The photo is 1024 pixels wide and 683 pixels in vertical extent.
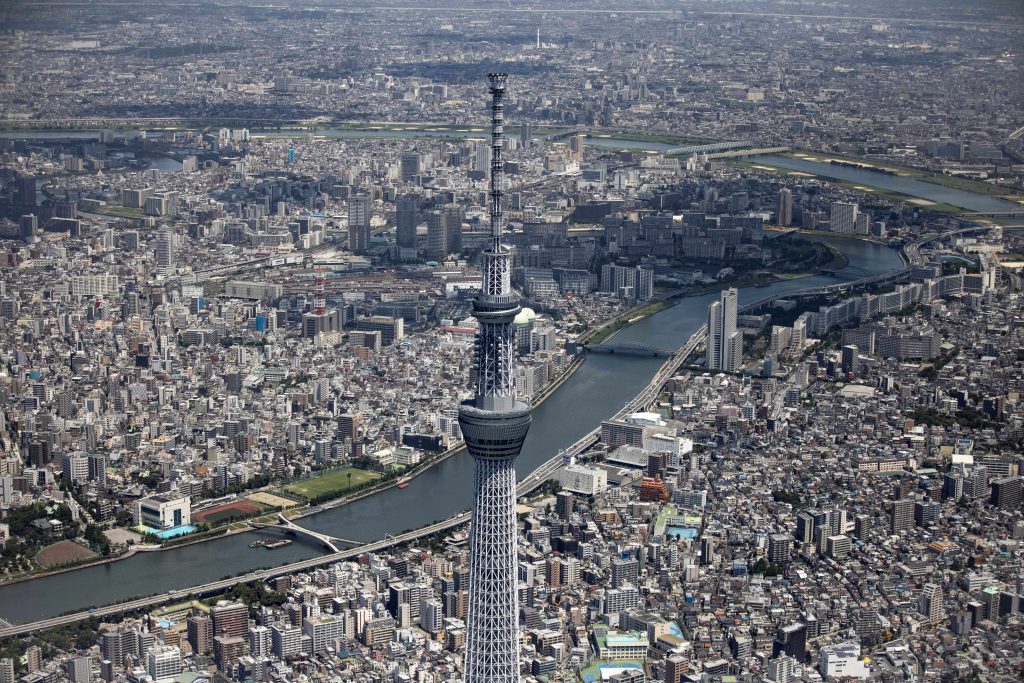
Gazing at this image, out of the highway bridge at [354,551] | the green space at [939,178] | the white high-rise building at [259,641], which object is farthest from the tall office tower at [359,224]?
the white high-rise building at [259,641]

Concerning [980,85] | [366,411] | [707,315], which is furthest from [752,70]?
[366,411]

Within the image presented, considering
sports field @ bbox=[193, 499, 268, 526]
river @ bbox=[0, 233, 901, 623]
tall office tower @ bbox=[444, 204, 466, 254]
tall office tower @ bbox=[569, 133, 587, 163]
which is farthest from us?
tall office tower @ bbox=[569, 133, 587, 163]

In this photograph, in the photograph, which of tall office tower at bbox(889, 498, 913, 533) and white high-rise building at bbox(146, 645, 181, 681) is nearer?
white high-rise building at bbox(146, 645, 181, 681)

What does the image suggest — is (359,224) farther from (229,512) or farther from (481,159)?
(229,512)

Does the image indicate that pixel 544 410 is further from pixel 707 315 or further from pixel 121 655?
pixel 121 655

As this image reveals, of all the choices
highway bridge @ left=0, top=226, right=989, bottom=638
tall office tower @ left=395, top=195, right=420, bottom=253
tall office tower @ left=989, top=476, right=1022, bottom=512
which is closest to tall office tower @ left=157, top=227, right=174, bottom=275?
tall office tower @ left=395, top=195, right=420, bottom=253

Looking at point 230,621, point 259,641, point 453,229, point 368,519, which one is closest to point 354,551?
point 368,519

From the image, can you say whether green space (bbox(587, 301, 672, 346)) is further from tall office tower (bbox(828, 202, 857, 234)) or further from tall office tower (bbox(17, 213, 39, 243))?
tall office tower (bbox(17, 213, 39, 243))
